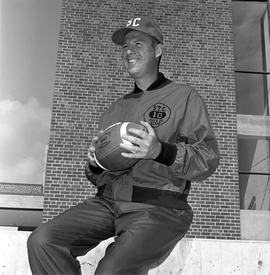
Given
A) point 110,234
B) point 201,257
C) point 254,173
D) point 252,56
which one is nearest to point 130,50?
point 110,234

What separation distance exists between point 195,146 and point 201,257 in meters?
1.71

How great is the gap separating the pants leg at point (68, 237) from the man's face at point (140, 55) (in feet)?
2.64

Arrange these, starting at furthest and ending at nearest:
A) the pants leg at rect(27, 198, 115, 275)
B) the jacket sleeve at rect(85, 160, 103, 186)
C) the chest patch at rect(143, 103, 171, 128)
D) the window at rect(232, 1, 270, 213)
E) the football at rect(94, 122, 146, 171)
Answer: the window at rect(232, 1, 270, 213), the jacket sleeve at rect(85, 160, 103, 186), the chest patch at rect(143, 103, 171, 128), the football at rect(94, 122, 146, 171), the pants leg at rect(27, 198, 115, 275)

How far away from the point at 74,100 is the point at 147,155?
6.09 m

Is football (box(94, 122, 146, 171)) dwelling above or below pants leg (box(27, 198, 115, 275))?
above

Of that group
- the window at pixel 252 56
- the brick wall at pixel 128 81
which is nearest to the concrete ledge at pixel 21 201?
the brick wall at pixel 128 81

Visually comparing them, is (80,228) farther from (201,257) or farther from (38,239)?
(201,257)

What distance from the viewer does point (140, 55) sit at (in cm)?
220

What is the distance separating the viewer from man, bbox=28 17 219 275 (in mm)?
1667

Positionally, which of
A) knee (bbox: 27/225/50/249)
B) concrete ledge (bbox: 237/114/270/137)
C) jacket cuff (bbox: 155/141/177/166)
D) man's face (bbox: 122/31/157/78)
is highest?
concrete ledge (bbox: 237/114/270/137)

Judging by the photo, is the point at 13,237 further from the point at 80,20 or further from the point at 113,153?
the point at 80,20

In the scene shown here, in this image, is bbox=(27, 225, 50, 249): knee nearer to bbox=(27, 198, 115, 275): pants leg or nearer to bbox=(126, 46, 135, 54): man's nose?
bbox=(27, 198, 115, 275): pants leg

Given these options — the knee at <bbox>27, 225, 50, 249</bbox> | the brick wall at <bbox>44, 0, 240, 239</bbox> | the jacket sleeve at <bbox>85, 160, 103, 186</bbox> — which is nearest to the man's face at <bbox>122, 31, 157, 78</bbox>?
the jacket sleeve at <bbox>85, 160, 103, 186</bbox>

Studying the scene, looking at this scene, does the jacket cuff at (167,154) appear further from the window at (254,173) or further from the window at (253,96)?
the window at (254,173)
